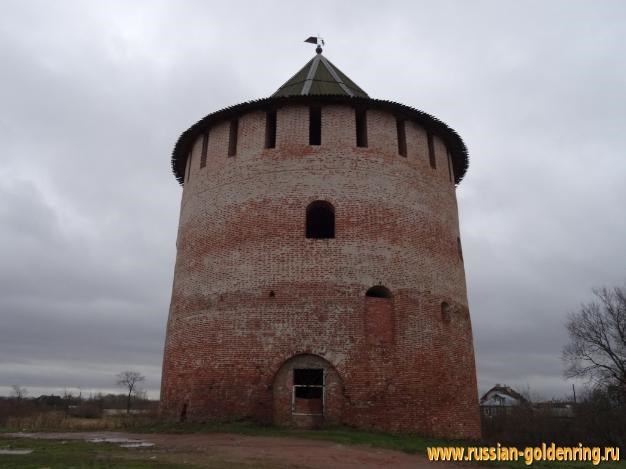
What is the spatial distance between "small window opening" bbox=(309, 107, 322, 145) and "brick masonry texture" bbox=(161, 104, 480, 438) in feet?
0.85

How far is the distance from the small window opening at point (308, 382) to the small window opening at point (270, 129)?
6042mm

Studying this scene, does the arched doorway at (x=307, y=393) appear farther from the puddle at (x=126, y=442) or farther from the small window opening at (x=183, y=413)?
the puddle at (x=126, y=442)

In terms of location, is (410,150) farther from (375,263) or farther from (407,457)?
(407,457)

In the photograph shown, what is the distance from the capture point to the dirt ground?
7.61m

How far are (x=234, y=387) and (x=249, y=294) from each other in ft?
7.03

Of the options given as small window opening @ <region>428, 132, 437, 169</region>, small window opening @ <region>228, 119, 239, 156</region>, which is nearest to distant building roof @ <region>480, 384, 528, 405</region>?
small window opening @ <region>428, 132, 437, 169</region>

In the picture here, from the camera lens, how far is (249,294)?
41.8 ft

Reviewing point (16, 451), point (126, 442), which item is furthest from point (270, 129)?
point (16, 451)

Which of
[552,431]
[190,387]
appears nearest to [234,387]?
[190,387]

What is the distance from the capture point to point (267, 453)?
8344mm

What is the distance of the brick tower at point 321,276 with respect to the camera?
39.3 feet

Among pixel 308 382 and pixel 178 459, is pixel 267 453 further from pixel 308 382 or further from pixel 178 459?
pixel 308 382

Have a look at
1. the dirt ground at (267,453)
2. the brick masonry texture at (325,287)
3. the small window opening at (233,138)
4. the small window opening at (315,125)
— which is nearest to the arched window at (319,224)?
the brick masonry texture at (325,287)

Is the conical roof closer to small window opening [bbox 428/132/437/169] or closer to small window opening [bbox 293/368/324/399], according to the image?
small window opening [bbox 428/132/437/169]
